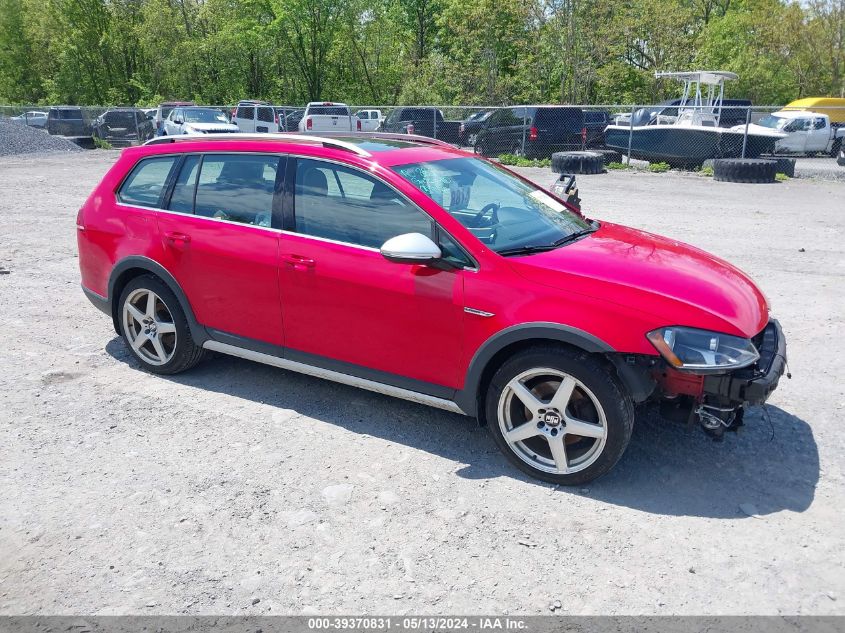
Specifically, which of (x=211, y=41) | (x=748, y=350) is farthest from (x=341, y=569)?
(x=211, y=41)

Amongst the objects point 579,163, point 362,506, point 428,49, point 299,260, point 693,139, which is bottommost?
point 362,506

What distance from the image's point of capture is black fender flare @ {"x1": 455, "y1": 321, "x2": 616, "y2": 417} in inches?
138

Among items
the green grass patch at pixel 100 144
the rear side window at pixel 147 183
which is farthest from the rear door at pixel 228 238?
the green grass patch at pixel 100 144

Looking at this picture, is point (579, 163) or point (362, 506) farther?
point (579, 163)

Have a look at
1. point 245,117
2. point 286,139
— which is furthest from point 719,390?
point 245,117

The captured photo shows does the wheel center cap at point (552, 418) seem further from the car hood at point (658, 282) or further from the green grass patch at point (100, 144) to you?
the green grass patch at point (100, 144)

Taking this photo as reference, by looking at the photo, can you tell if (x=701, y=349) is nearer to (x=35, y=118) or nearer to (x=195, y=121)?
(x=195, y=121)

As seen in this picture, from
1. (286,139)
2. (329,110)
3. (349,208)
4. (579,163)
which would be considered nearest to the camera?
(349,208)

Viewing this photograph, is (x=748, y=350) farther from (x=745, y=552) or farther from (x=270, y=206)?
(x=270, y=206)

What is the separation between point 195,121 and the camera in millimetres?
26469

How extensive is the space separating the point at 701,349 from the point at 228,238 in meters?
2.97

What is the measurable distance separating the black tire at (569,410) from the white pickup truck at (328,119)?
75.3 feet

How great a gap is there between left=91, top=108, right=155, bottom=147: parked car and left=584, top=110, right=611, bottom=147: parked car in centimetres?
1992

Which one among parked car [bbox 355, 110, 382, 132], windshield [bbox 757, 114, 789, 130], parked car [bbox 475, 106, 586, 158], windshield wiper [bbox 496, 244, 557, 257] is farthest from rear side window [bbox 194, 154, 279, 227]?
windshield [bbox 757, 114, 789, 130]
